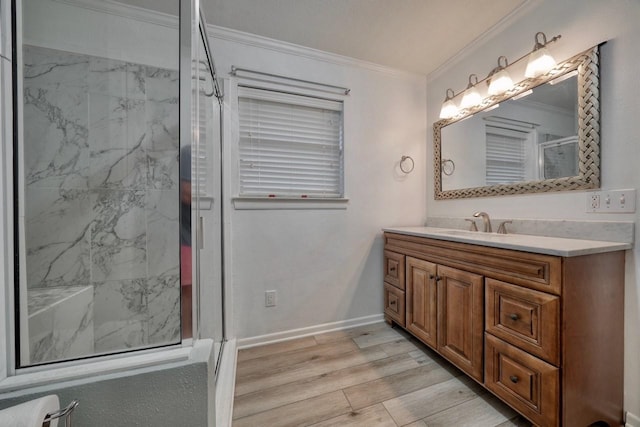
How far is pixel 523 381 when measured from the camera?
3.58 ft

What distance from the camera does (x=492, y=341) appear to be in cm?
122

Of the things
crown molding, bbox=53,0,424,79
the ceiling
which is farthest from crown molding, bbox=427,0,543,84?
crown molding, bbox=53,0,424,79

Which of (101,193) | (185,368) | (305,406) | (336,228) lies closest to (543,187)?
(336,228)

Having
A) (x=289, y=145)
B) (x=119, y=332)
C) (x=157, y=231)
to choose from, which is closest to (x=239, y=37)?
(x=289, y=145)

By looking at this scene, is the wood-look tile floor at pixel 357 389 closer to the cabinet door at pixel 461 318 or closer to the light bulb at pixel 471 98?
the cabinet door at pixel 461 318

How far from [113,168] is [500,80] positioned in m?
2.44

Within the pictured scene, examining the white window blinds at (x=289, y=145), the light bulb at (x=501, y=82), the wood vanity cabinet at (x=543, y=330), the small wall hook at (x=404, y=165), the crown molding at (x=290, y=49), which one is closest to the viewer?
the wood vanity cabinet at (x=543, y=330)

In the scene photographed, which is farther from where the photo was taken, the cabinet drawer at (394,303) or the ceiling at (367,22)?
the cabinet drawer at (394,303)

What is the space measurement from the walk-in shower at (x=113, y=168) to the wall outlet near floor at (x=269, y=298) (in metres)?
0.39

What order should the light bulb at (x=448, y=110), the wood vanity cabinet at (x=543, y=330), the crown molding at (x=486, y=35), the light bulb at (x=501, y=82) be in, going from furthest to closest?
the light bulb at (x=448, y=110)
the light bulb at (x=501, y=82)
the crown molding at (x=486, y=35)
the wood vanity cabinet at (x=543, y=330)

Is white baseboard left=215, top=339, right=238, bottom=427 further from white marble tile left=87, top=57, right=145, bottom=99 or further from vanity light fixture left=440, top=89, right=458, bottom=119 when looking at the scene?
vanity light fixture left=440, top=89, right=458, bottom=119

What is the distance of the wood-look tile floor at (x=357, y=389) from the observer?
3.91ft

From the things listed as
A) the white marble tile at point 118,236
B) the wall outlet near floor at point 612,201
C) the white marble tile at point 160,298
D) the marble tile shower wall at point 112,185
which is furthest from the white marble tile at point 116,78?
the wall outlet near floor at point 612,201

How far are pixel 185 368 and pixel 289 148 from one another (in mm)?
1594
